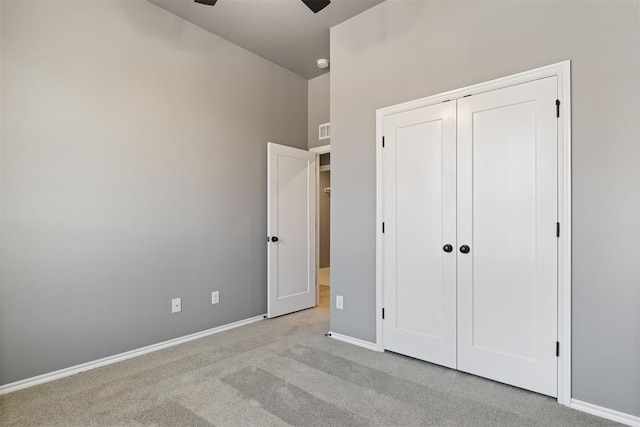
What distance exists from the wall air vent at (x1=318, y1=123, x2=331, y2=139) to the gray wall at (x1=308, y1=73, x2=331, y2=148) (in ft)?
0.17

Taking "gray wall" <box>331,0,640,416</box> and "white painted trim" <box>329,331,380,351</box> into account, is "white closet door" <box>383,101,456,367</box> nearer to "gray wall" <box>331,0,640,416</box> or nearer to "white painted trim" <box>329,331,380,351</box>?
"white painted trim" <box>329,331,380,351</box>

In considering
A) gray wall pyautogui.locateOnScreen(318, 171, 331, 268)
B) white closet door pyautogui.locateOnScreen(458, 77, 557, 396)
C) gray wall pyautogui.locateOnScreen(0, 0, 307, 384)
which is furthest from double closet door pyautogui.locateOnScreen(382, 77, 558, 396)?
gray wall pyautogui.locateOnScreen(318, 171, 331, 268)

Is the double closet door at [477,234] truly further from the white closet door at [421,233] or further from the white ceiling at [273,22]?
the white ceiling at [273,22]

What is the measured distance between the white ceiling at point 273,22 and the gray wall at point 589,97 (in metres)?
0.68

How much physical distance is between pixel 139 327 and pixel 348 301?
1.88m

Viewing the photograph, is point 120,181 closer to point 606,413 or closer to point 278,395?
point 278,395

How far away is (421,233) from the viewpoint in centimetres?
271

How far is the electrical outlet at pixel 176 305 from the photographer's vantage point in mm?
3124

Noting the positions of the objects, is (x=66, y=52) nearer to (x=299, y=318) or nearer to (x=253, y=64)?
(x=253, y=64)

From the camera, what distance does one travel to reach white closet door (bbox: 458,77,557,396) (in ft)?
7.04

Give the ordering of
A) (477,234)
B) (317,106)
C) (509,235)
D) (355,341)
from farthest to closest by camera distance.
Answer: (317,106), (355,341), (477,234), (509,235)

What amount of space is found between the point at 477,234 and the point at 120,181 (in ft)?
9.46

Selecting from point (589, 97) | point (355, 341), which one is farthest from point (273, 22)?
point (355, 341)

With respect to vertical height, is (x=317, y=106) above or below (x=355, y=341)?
above
